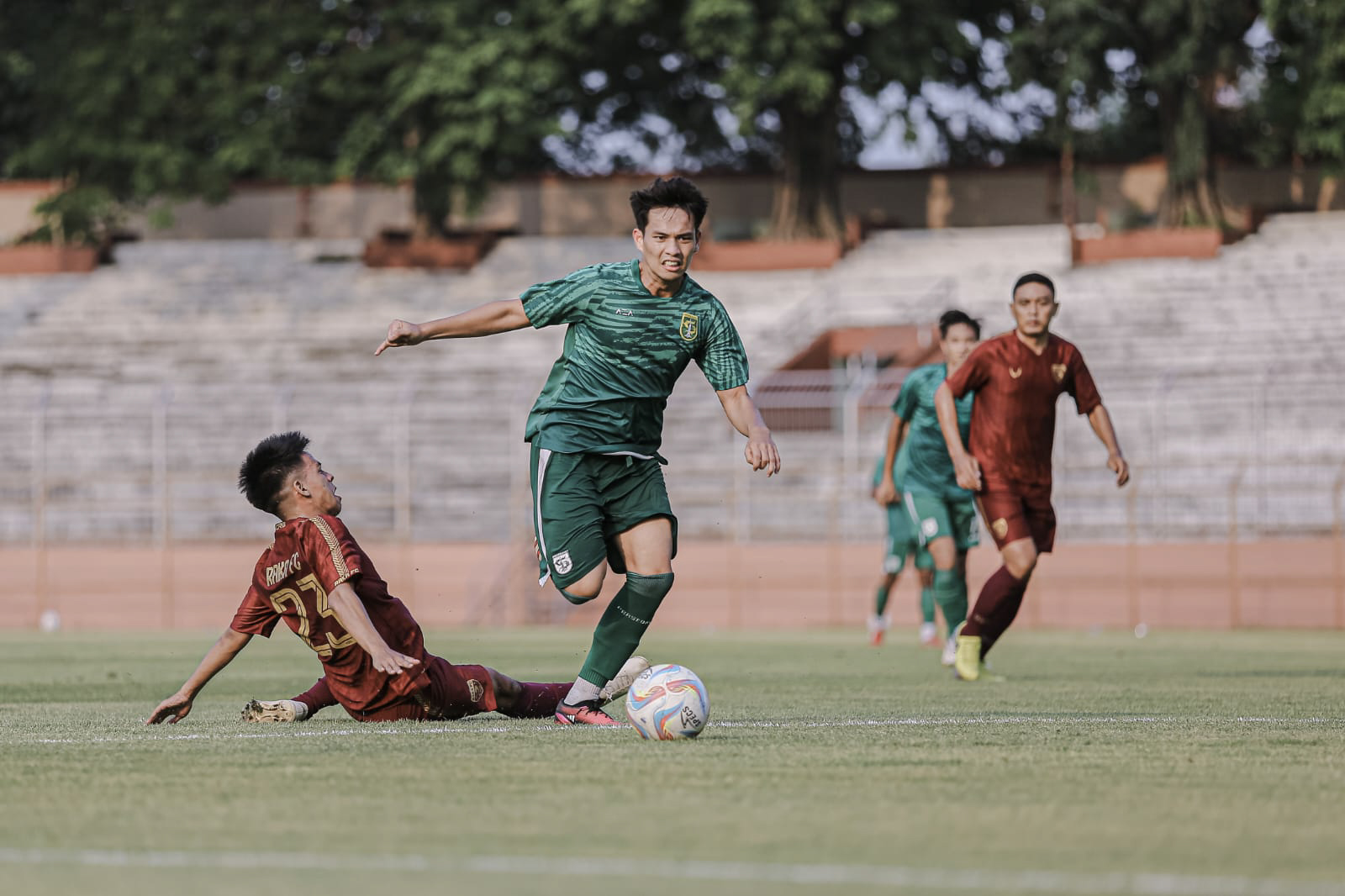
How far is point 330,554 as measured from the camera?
7.81 m

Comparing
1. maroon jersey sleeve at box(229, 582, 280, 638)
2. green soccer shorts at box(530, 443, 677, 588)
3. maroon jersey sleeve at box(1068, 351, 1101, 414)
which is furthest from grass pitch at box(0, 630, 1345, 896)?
maroon jersey sleeve at box(1068, 351, 1101, 414)

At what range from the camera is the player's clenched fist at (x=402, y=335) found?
775 centimetres

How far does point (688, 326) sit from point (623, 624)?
46.9 inches

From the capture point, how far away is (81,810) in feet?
18.1

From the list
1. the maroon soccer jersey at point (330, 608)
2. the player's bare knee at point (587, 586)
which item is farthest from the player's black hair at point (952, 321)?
the maroon soccer jersey at point (330, 608)

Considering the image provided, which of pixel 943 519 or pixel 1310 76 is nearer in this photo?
pixel 943 519

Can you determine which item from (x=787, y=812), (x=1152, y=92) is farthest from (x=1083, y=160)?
(x=787, y=812)

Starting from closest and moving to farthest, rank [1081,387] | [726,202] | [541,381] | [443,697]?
1. [443,697]
2. [1081,387]
3. [541,381]
4. [726,202]

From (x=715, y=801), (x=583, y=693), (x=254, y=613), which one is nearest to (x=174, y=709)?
(x=254, y=613)

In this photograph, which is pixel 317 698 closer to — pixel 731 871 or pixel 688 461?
pixel 731 871

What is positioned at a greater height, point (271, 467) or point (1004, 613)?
point (271, 467)

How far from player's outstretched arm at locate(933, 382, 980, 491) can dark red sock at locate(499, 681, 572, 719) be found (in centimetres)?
312

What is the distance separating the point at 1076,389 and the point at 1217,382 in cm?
1509

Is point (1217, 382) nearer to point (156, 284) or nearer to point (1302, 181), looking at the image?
point (1302, 181)
